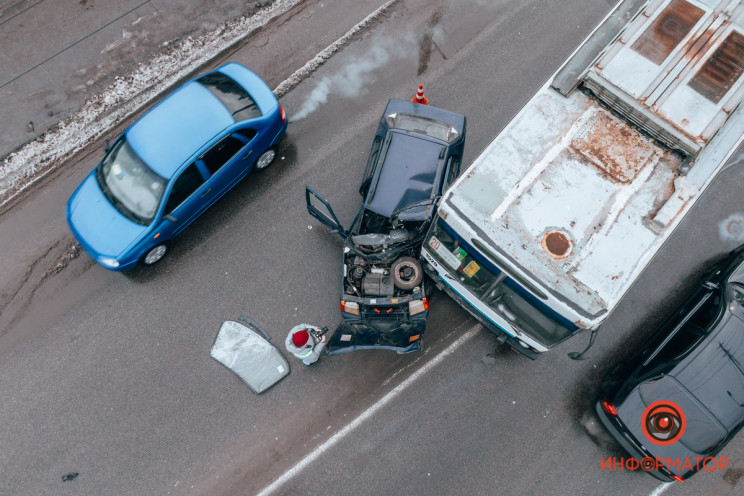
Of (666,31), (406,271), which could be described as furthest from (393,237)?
(666,31)

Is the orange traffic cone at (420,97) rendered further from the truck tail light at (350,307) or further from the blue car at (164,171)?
the truck tail light at (350,307)

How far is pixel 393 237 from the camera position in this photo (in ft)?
21.3

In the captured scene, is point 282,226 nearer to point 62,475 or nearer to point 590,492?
point 62,475

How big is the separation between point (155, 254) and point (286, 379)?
303 centimetres

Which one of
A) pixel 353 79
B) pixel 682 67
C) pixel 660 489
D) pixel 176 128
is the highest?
pixel 682 67

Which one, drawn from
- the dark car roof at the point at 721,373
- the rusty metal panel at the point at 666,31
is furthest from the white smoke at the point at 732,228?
the rusty metal panel at the point at 666,31

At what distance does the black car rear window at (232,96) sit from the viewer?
7.16m

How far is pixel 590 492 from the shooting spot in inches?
267

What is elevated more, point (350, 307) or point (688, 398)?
point (688, 398)

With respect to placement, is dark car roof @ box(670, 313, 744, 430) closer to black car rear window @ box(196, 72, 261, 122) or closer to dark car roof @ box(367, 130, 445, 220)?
dark car roof @ box(367, 130, 445, 220)

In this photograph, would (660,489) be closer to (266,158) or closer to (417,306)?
(417,306)

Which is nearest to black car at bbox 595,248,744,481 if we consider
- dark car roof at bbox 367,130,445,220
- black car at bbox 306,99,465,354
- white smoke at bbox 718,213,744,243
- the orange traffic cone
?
white smoke at bbox 718,213,744,243

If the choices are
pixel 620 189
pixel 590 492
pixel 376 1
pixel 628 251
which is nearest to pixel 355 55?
pixel 376 1

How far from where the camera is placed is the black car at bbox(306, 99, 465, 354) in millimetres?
6500
